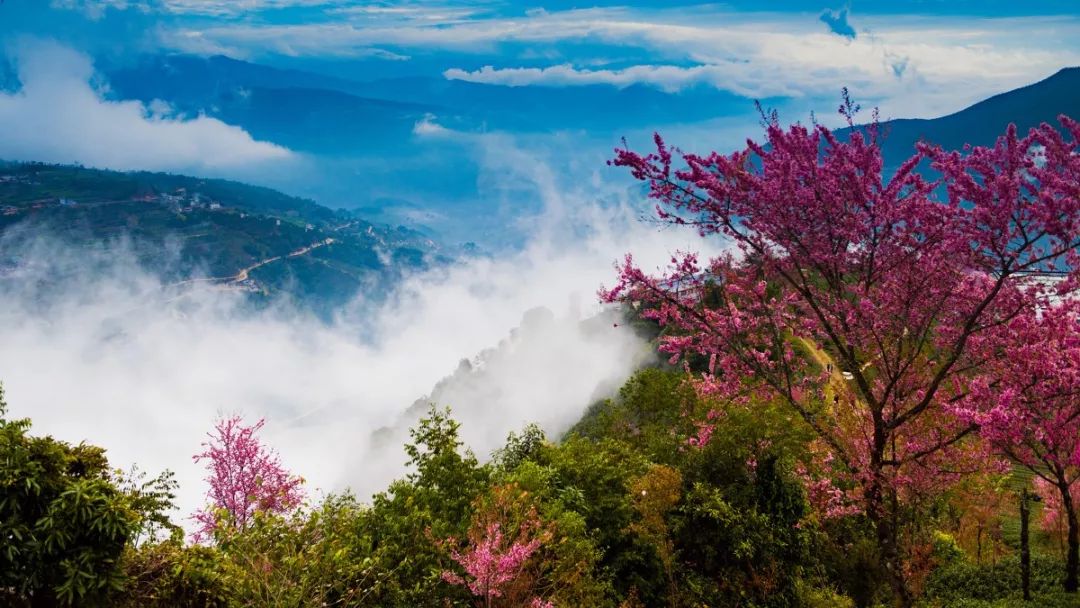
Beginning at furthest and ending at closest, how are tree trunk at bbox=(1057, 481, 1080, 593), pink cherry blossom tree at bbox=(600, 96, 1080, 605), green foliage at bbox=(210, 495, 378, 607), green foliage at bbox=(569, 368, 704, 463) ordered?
green foliage at bbox=(569, 368, 704, 463) → tree trunk at bbox=(1057, 481, 1080, 593) → pink cherry blossom tree at bbox=(600, 96, 1080, 605) → green foliage at bbox=(210, 495, 378, 607)

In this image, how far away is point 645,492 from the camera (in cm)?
1509

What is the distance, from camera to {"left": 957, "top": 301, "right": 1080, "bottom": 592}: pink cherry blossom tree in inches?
452

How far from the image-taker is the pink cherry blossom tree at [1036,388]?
37.6ft

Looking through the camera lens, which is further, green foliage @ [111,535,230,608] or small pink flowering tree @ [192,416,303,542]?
small pink flowering tree @ [192,416,303,542]

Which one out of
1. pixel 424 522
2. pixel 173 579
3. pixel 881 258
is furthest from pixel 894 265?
pixel 173 579

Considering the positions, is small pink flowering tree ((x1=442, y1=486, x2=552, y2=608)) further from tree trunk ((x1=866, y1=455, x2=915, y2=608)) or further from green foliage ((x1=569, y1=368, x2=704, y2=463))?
green foliage ((x1=569, y1=368, x2=704, y2=463))

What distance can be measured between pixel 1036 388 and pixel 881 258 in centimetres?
353

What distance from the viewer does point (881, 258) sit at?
40.1ft

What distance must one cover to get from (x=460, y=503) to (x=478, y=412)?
112 meters

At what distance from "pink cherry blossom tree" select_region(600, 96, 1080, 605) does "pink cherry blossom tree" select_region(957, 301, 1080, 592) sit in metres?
0.37

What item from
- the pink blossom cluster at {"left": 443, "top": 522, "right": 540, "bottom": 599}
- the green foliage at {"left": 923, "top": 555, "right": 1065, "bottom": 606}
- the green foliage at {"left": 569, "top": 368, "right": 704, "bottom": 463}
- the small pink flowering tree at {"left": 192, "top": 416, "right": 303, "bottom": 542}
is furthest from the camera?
the green foliage at {"left": 569, "top": 368, "right": 704, "bottom": 463}

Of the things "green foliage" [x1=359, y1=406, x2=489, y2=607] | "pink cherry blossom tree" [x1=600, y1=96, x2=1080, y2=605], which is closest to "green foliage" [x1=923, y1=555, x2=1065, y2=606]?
"pink cherry blossom tree" [x1=600, y1=96, x2=1080, y2=605]

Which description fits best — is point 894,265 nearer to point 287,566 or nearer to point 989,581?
point 989,581

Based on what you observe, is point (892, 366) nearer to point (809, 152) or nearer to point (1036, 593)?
point (809, 152)
